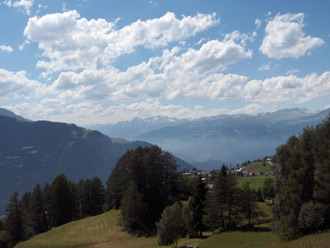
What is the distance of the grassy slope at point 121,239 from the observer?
2284cm

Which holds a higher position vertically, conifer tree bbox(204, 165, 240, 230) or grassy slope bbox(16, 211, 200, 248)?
conifer tree bbox(204, 165, 240, 230)

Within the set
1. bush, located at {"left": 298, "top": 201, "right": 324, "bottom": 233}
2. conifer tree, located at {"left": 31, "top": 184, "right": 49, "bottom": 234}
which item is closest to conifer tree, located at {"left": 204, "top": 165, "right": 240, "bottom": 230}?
bush, located at {"left": 298, "top": 201, "right": 324, "bottom": 233}

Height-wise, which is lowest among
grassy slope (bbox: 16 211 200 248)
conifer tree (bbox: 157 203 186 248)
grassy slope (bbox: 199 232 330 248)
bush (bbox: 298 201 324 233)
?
grassy slope (bbox: 16 211 200 248)

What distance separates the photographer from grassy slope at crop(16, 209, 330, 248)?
22.8 metres

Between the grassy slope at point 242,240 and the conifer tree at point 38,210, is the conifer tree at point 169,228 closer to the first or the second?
the grassy slope at point 242,240

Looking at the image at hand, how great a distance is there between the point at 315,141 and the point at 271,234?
45.5ft

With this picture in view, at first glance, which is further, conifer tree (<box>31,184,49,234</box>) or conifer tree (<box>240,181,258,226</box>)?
conifer tree (<box>31,184,49,234</box>)

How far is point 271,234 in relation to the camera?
32844 mm

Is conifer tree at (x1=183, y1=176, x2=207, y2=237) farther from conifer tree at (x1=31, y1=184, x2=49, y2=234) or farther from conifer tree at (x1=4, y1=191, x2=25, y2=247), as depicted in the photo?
conifer tree at (x1=31, y1=184, x2=49, y2=234)

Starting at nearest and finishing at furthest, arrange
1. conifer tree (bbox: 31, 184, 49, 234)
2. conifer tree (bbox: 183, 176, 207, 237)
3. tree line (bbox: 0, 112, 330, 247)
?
tree line (bbox: 0, 112, 330, 247), conifer tree (bbox: 183, 176, 207, 237), conifer tree (bbox: 31, 184, 49, 234)

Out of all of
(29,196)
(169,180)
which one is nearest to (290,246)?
(169,180)

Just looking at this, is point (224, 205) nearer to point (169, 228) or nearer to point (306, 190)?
point (169, 228)

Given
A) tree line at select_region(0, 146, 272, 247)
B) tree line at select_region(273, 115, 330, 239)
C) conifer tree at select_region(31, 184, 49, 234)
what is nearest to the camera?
tree line at select_region(273, 115, 330, 239)

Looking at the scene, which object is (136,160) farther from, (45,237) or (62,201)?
(62,201)
